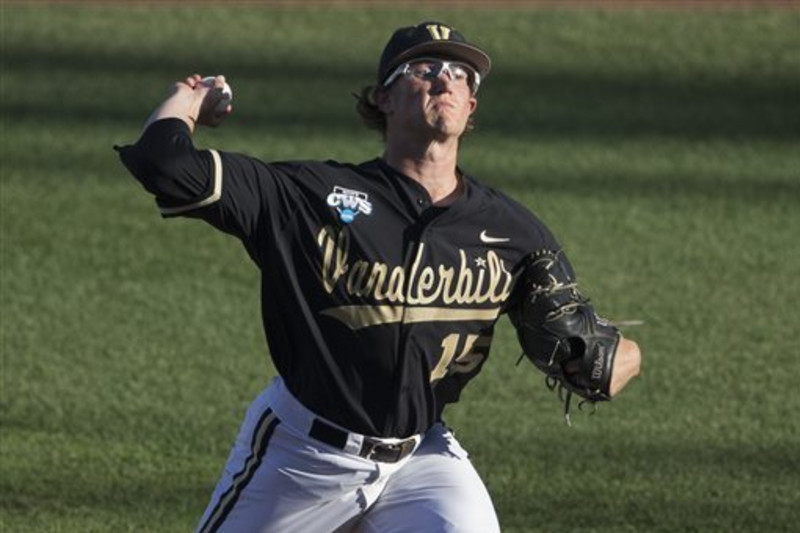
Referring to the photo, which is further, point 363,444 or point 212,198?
point 363,444

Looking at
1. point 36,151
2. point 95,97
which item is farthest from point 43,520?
point 95,97

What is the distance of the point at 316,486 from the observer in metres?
5.11

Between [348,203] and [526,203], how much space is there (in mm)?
5132

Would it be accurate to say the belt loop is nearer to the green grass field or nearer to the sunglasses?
the sunglasses

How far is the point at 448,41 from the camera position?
5301mm

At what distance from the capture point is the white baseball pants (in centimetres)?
510

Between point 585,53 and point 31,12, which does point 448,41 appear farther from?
point 31,12

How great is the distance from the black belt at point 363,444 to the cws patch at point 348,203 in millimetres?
565

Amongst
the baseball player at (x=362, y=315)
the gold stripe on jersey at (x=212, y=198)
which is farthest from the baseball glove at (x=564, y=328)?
the gold stripe on jersey at (x=212, y=198)

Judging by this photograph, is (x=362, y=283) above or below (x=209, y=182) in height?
below

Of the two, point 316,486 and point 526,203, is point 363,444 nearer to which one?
point 316,486

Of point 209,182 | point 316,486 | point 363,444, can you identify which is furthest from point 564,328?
point 209,182

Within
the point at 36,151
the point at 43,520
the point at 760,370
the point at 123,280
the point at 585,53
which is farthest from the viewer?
the point at 585,53

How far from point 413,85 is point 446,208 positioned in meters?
0.36
